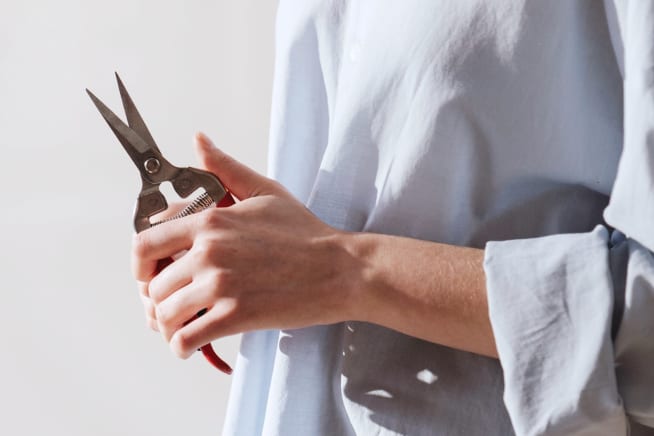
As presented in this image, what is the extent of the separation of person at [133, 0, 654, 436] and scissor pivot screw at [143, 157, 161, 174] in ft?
0.15

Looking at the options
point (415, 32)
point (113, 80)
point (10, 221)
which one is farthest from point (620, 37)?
point (10, 221)

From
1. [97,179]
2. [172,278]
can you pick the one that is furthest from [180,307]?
[97,179]

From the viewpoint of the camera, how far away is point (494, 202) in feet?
2.15

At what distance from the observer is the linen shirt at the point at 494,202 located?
0.55m

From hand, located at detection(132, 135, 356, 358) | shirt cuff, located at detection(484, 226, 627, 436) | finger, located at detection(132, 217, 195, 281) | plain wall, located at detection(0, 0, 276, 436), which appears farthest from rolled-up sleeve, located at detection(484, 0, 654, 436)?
plain wall, located at detection(0, 0, 276, 436)

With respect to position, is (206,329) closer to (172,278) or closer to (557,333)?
(172,278)

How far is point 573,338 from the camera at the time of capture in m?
0.56

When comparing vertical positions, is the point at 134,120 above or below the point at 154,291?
above

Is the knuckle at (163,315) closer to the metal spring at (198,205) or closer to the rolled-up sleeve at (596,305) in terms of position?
the metal spring at (198,205)

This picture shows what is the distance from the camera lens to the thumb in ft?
2.27

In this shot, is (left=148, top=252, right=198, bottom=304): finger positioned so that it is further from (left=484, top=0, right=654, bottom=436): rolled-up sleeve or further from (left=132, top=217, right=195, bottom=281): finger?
(left=484, top=0, right=654, bottom=436): rolled-up sleeve

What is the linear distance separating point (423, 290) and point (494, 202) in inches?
3.9

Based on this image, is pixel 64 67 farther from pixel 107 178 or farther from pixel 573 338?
pixel 573 338

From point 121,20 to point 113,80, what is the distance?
0.25 ft
